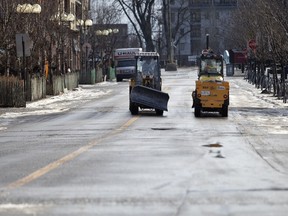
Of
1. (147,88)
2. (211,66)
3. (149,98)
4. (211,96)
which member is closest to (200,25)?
(211,66)

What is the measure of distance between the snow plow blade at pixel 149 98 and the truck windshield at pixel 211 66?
2.75m

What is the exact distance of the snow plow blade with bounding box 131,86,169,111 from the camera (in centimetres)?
3075

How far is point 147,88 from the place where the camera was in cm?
3088

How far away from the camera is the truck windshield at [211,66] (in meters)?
32.7

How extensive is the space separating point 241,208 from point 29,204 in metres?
2.84

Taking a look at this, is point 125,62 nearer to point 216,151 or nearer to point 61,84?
point 61,84

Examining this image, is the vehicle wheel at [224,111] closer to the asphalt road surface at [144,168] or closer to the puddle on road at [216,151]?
the asphalt road surface at [144,168]

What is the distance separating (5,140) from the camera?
2145 centimetres

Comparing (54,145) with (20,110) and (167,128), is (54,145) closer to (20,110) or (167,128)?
(167,128)

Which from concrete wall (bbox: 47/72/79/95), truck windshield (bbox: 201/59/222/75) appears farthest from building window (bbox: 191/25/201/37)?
truck windshield (bbox: 201/59/222/75)

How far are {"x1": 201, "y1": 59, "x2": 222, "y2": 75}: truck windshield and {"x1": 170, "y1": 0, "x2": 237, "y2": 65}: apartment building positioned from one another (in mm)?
100665

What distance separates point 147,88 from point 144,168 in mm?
16791

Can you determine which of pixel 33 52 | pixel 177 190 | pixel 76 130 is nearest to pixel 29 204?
pixel 177 190

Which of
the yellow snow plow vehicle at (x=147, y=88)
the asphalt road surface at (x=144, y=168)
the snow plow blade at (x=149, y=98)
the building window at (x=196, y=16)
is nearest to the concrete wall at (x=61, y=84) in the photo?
the yellow snow plow vehicle at (x=147, y=88)
